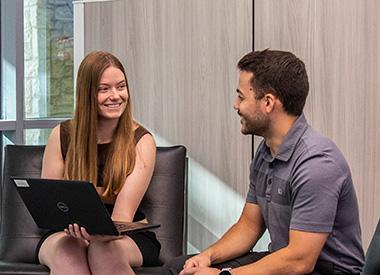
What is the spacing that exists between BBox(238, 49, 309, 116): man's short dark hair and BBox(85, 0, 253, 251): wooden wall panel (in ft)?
3.52

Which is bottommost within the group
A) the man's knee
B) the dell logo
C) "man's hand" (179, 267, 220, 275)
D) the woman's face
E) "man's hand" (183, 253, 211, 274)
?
the man's knee

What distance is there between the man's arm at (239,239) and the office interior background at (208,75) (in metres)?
0.73

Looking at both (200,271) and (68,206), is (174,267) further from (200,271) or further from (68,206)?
(68,206)

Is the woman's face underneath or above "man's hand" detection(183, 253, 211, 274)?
above

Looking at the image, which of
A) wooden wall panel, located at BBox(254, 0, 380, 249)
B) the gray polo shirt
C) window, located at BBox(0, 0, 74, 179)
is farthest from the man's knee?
window, located at BBox(0, 0, 74, 179)

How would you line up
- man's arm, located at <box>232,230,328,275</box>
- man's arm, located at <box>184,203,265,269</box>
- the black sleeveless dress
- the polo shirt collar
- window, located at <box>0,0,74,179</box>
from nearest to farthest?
man's arm, located at <box>232,230,328,275</box>, the polo shirt collar, man's arm, located at <box>184,203,265,269</box>, the black sleeveless dress, window, located at <box>0,0,74,179</box>

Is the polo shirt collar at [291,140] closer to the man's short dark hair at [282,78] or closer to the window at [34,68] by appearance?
the man's short dark hair at [282,78]

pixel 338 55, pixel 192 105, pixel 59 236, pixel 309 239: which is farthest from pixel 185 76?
pixel 309 239

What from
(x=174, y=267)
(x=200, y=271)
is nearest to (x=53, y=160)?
(x=174, y=267)

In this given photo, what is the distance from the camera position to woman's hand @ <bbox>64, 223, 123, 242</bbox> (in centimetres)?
298

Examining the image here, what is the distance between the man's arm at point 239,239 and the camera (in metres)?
2.82

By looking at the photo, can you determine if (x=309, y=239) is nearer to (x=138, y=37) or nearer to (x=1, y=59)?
(x=138, y=37)

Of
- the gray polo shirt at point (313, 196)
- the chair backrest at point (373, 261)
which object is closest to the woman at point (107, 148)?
the gray polo shirt at point (313, 196)

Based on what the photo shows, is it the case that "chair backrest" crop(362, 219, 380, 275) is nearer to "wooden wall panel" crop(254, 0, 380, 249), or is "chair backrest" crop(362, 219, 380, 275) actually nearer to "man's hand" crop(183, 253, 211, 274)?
"man's hand" crop(183, 253, 211, 274)
